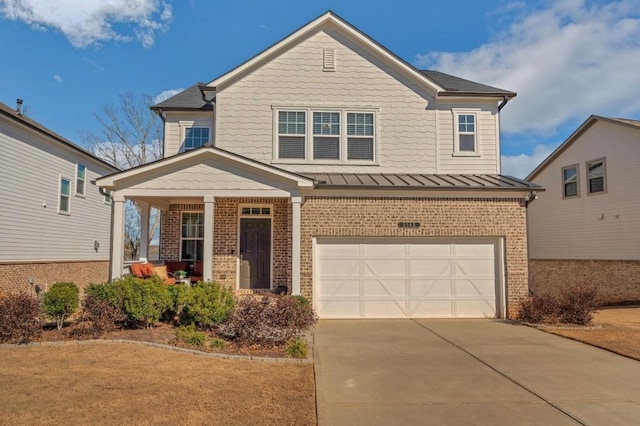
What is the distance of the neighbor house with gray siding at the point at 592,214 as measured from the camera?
17625 millimetres

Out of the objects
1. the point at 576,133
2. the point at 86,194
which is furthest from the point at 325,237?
the point at 576,133

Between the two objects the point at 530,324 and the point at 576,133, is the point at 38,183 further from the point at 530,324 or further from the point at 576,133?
the point at 576,133

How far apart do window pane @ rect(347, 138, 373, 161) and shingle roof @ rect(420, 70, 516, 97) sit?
2.93 meters

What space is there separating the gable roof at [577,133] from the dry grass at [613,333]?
26.7 feet

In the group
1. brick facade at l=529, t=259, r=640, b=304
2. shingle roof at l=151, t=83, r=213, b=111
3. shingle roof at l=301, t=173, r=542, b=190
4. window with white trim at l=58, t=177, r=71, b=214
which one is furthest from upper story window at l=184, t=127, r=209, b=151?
brick facade at l=529, t=259, r=640, b=304

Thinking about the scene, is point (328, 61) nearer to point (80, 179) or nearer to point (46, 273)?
point (80, 179)

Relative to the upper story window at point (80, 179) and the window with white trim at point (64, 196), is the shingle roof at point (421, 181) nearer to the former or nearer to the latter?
the window with white trim at point (64, 196)

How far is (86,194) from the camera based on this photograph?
20.0 meters

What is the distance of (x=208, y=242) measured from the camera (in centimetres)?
1139

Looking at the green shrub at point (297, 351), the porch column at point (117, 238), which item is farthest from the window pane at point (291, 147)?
the green shrub at point (297, 351)

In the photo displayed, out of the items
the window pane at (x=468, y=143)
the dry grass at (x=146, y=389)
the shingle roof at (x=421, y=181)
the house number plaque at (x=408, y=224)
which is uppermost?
the window pane at (x=468, y=143)

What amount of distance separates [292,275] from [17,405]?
7015 mm

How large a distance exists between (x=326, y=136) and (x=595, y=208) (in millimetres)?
12994

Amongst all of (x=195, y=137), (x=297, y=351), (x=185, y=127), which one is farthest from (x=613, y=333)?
(x=185, y=127)
